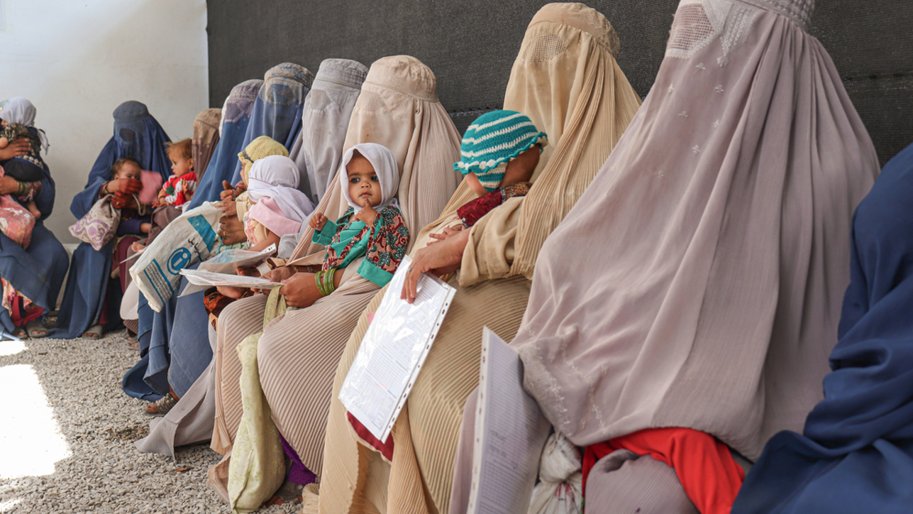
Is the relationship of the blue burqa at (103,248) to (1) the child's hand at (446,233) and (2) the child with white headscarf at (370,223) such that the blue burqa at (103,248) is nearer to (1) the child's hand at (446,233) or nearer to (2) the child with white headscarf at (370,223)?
(2) the child with white headscarf at (370,223)

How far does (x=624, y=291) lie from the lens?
4.81 ft

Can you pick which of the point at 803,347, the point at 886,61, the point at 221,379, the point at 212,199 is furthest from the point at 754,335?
the point at 212,199

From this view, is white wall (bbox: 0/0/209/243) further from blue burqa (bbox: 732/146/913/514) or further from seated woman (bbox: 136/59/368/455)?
blue burqa (bbox: 732/146/913/514)

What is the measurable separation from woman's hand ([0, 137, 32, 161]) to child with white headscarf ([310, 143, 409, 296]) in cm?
347

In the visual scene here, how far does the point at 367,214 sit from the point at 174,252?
3.87ft

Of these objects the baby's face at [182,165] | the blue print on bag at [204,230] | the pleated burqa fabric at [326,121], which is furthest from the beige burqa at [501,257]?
the baby's face at [182,165]

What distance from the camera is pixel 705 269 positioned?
1.37 metres

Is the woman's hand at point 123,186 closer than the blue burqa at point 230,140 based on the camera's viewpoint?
No

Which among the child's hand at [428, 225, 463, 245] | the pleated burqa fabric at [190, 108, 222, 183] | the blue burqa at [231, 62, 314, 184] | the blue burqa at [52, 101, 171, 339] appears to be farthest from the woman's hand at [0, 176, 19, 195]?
the child's hand at [428, 225, 463, 245]

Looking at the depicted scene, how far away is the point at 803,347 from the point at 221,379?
1926 millimetres

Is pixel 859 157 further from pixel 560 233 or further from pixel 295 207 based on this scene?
pixel 295 207

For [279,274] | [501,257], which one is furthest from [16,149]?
[501,257]

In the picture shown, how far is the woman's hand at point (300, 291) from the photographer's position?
Answer: 2602 mm

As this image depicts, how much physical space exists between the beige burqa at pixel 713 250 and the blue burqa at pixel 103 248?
426 centimetres
